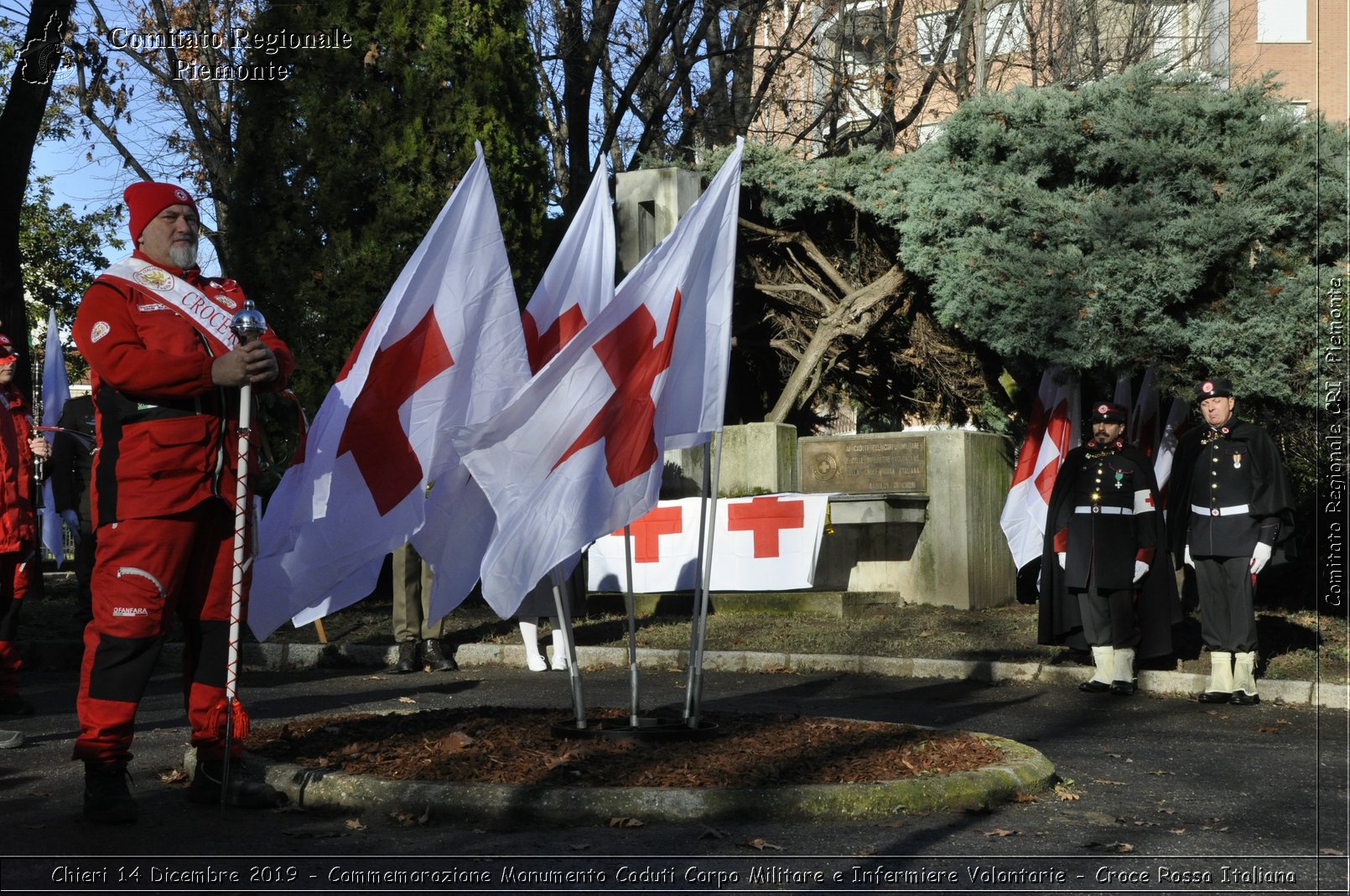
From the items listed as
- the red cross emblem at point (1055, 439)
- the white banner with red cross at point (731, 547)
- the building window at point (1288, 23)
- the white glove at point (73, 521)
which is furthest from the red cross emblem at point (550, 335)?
the building window at point (1288, 23)

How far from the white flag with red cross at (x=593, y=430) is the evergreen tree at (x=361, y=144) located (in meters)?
9.02

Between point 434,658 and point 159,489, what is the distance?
593cm

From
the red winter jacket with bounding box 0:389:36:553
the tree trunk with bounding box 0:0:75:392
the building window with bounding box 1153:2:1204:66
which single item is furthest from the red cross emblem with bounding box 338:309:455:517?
the building window with bounding box 1153:2:1204:66

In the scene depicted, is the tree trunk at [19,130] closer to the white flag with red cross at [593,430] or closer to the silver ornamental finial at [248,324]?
the silver ornamental finial at [248,324]

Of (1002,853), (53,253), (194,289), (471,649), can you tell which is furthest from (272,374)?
(53,253)

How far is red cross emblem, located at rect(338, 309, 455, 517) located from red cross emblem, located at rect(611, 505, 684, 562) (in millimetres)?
7991

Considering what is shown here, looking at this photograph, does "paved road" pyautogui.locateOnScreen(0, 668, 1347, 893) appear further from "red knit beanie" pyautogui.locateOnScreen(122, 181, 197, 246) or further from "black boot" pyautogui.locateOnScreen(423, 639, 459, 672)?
"black boot" pyautogui.locateOnScreen(423, 639, 459, 672)

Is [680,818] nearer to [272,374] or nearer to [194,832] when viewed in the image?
[194,832]

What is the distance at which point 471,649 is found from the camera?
11.6m

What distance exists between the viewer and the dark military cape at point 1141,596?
1007cm

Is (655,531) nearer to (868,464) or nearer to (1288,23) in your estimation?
(868,464)

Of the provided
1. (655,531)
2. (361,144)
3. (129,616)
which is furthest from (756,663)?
(361,144)

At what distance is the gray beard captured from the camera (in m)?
5.60

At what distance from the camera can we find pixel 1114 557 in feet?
32.6
